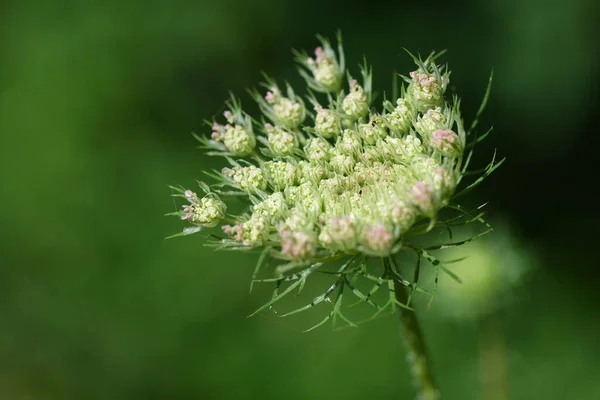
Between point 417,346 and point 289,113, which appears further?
point 289,113

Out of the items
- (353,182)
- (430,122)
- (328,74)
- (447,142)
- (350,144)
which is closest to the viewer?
(447,142)

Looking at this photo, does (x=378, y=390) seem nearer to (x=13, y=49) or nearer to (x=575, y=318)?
(x=575, y=318)

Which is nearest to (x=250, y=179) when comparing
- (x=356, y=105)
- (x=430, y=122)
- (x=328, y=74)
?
(x=356, y=105)

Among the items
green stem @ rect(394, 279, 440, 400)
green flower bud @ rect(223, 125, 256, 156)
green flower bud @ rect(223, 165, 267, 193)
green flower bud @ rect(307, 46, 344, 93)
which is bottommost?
green stem @ rect(394, 279, 440, 400)

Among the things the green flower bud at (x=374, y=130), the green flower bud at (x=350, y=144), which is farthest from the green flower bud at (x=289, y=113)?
the green flower bud at (x=374, y=130)

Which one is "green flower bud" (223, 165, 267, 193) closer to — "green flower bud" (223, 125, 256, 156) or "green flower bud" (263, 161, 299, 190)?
"green flower bud" (263, 161, 299, 190)

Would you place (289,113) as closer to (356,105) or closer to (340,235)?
(356,105)

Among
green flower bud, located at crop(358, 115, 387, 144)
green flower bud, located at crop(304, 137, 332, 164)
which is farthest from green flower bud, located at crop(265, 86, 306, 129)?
green flower bud, located at crop(358, 115, 387, 144)
